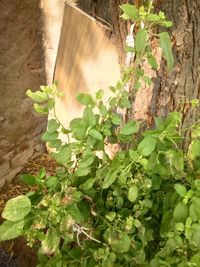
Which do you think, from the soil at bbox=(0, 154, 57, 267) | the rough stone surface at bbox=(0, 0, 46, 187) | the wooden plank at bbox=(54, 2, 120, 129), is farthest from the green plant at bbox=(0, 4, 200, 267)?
the rough stone surface at bbox=(0, 0, 46, 187)

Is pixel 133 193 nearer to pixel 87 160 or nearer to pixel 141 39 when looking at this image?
pixel 87 160

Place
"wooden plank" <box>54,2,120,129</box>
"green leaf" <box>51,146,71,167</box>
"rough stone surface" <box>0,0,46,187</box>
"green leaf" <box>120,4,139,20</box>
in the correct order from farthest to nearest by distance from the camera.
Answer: "rough stone surface" <box>0,0,46,187</box>, "wooden plank" <box>54,2,120,129</box>, "green leaf" <box>51,146,71,167</box>, "green leaf" <box>120,4,139,20</box>

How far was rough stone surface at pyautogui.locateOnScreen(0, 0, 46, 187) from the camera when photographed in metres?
1.83

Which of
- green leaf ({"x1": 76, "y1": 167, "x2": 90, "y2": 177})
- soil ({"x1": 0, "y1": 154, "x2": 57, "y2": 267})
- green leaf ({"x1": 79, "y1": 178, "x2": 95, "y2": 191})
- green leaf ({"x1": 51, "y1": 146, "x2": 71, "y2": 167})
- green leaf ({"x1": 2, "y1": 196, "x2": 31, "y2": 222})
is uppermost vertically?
green leaf ({"x1": 51, "y1": 146, "x2": 71, "y2": 167})

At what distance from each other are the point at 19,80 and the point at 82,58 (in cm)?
42

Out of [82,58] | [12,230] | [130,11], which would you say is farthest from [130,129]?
[82,58]

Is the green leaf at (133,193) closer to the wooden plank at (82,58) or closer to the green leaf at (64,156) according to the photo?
the green leaf at (64,156)

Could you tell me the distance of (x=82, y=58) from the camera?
1.79 m

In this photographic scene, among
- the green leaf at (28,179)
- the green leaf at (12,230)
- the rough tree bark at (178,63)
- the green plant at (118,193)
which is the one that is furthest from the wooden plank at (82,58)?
the green leaf at (12,230)

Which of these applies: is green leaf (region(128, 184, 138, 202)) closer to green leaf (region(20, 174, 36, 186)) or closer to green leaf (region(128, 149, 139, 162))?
green leaf (region(128, 149, 139, 162))

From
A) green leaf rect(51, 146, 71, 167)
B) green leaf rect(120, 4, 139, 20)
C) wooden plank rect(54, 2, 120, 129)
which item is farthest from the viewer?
wooden plank rect(54, 2, 120, 129)

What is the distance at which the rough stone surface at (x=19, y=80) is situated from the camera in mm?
1834

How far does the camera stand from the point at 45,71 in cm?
210

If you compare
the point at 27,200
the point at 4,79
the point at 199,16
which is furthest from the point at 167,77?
the point at 4,79
